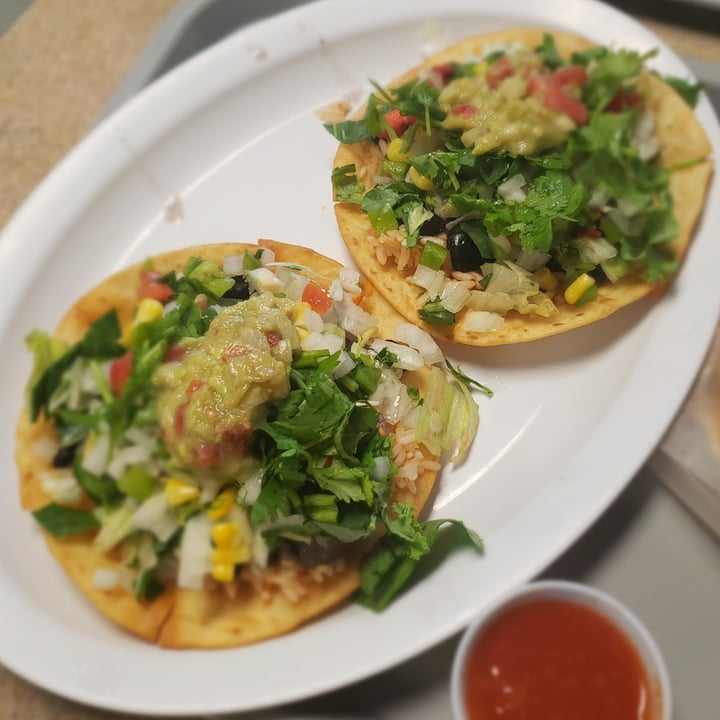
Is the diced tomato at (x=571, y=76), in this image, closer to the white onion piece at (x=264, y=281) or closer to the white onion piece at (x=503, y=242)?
the white onion piece at (x=503, y=242)

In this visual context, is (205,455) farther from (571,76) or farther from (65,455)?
(571,76)

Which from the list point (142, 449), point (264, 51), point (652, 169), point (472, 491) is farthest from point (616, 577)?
point (264, 51)

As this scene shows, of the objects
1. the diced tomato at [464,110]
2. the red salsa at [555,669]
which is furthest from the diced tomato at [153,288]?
the red salsa at [555,669]

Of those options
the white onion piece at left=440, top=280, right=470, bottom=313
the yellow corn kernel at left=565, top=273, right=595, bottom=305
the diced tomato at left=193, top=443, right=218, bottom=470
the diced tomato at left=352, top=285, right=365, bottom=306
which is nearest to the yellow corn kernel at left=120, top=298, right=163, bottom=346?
the diced tomato at left=193, top=443, right=218, bottom=470

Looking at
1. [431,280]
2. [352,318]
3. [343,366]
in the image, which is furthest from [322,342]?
[431,280]

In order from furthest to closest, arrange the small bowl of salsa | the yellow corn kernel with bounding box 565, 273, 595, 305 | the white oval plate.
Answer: the yellow corn kernel with bounding box 565, 273, 595, 305, the white oval plate, the small bowl of salsa

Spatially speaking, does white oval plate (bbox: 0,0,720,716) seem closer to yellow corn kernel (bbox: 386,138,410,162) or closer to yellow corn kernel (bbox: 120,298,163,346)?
yellow corn kernel (bbox: 386,138,410,162)
